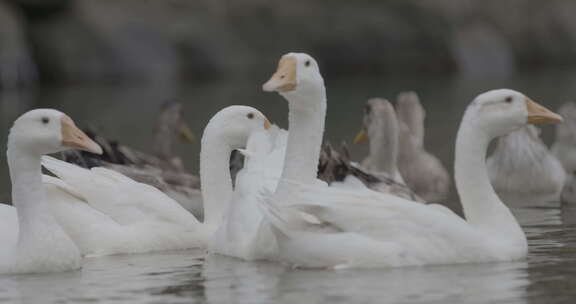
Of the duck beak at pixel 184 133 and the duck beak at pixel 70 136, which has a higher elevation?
the duck beak at pixel 70 136

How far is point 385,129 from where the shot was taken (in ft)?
45.0

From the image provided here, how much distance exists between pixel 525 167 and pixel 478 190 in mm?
6027

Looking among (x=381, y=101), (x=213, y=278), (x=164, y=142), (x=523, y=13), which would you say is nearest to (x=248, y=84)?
(x=523, y=13)

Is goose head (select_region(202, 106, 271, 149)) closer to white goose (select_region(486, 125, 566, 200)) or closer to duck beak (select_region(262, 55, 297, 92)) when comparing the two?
duck beak (select_region(262, 55, 297, 92))

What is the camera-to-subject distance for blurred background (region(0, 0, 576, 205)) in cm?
3031

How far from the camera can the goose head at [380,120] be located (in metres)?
13.7

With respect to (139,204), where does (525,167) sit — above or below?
below

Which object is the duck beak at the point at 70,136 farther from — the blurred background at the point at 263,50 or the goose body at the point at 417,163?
the blurred background at the point at 263,50

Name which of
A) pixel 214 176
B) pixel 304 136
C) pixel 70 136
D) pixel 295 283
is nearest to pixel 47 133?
pixel 70 136

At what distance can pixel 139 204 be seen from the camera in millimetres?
10227

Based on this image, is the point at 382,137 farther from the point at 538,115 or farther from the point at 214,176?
the point at 538,115

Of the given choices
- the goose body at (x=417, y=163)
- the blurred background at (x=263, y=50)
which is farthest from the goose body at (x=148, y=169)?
the blurred background at (x=263, y=50)

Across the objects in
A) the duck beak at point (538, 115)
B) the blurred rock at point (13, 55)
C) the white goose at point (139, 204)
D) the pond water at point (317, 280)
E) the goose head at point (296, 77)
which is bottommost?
the pond water at point (317, 280)

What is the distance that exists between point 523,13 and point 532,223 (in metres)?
31.8
